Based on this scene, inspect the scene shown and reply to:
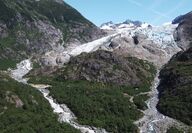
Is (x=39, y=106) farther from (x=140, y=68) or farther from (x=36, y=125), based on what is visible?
(x=140, y=68)

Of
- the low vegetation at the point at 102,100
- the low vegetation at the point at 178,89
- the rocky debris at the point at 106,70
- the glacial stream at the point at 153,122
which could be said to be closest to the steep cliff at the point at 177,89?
the low vegetation at the point at 178,89

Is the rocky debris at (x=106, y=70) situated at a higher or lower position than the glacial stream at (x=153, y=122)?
higher

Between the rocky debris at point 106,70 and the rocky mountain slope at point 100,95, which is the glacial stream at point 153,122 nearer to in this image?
the rocky mountain slope at point 100,95

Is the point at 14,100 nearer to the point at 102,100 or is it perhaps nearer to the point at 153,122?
the point at 102,100

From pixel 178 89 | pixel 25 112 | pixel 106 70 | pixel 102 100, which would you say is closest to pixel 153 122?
pixel 102 100

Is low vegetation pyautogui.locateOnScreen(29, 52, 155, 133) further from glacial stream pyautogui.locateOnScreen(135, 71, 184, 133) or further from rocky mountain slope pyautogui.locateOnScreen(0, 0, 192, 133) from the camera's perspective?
glacial stream pyautogui.locateOnScreen(135, 71, 184, 133)

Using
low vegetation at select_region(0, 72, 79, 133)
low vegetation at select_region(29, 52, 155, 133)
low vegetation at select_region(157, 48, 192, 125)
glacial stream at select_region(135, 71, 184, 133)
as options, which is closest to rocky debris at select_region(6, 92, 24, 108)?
low vegetation at select_region(0, 72, 79, 133)

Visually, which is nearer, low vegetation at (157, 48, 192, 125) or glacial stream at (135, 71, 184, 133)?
glacial stream at (135, 71, 184, 133)

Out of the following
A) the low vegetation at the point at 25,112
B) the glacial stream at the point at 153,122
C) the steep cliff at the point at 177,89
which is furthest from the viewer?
the steep cliff at the point at 177,89
